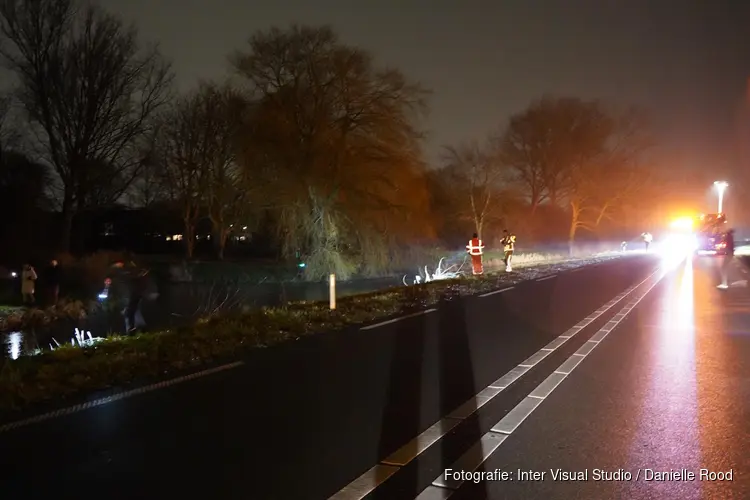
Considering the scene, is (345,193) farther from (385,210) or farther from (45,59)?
(45,59)

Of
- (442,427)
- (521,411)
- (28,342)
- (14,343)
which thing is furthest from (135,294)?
(521,411)

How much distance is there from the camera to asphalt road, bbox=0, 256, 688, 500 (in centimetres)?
459

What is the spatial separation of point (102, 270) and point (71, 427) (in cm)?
1977

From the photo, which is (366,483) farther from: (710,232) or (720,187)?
(720,187)

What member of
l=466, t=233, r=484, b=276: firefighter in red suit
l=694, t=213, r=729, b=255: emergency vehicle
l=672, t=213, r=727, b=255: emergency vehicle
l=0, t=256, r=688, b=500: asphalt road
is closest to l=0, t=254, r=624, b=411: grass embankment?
l=0, t=256, r=688, b=500: asphalt road

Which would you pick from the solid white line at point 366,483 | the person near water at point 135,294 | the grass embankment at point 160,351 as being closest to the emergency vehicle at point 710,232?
the grass embankment at point 160,351

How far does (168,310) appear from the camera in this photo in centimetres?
1945

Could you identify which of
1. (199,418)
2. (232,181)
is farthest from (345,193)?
(199,418)

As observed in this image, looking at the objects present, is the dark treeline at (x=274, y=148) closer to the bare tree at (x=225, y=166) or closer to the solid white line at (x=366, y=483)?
the bare tree at (x=225, y=166)

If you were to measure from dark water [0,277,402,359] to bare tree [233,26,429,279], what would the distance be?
355 cm

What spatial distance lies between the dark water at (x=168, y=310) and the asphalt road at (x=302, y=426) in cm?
535

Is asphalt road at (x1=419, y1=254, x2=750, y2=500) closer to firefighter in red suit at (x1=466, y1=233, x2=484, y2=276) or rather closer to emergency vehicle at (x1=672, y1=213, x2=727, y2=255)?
firefighter in red suit at (x1=466, y1=233, x2=484, y2=276)

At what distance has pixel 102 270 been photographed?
79.1 feet

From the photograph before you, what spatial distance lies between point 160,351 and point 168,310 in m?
10.9
